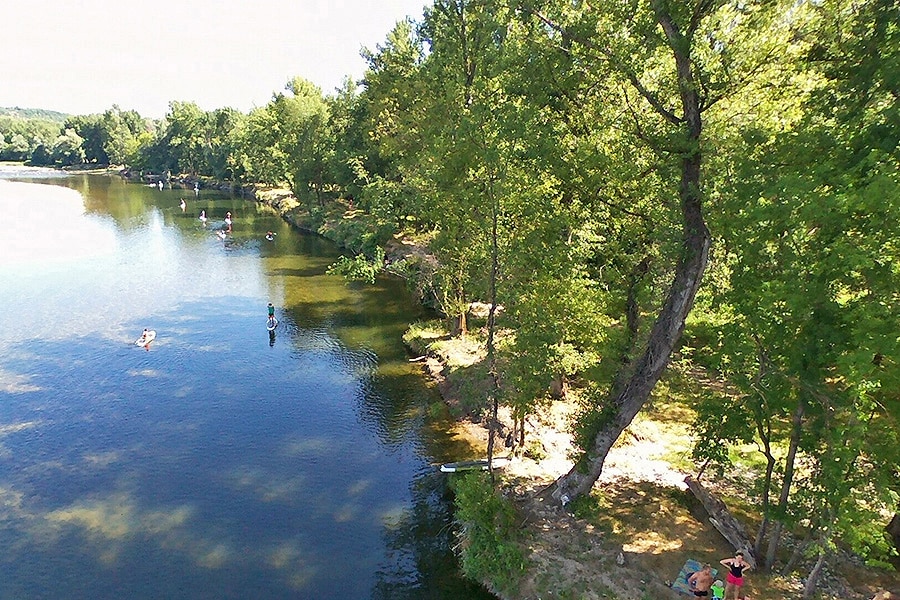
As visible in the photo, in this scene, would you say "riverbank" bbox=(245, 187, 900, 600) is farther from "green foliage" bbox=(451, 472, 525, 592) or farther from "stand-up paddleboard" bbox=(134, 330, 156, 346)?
"stand-up paddleboard" bbox=(134, 330, 156, 346)

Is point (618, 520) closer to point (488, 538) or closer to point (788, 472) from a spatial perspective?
point (488, 538)

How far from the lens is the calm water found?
17328 mm

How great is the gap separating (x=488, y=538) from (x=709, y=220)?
11182 millimetres

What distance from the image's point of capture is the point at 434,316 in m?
40.0

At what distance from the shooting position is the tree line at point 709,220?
10.9 meters

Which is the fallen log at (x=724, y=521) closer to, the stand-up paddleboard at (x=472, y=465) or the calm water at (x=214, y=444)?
the stand-up paddleboard at (x=472, y=465)

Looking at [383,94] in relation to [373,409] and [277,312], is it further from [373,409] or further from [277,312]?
[373,409]

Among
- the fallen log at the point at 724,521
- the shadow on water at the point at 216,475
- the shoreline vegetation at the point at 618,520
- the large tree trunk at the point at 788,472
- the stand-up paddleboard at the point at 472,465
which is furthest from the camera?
the stand-up paddleboard at the point at 472,465

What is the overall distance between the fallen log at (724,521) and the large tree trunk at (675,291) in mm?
3297

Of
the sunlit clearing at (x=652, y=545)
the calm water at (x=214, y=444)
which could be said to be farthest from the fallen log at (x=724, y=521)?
the calm water at (x=214, y=444)

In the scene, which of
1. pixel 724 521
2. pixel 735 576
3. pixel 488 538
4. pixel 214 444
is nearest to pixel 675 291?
pixel 724 521

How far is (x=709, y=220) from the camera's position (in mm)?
13789

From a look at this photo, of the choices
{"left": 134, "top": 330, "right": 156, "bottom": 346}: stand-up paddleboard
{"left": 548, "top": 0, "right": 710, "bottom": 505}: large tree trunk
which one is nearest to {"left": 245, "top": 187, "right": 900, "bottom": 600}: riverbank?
{"left": 548, "top": 0, "right": 710, "bottom": 505}: large tree trunk

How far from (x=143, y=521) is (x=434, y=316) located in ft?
77.7
